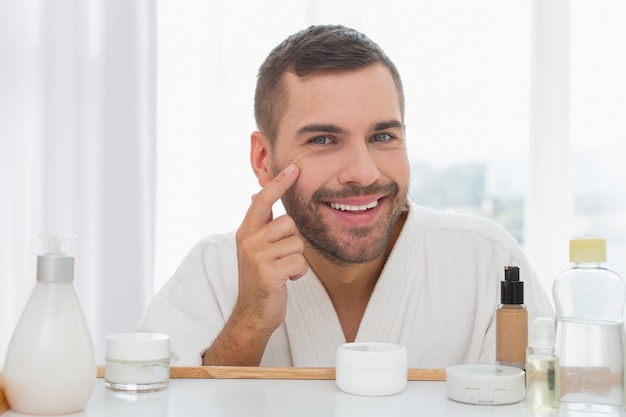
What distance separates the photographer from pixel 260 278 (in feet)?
3.61

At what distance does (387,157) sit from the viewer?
1.24 m

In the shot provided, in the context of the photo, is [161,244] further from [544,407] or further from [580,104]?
[544,407]

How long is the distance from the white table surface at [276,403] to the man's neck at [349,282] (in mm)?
464

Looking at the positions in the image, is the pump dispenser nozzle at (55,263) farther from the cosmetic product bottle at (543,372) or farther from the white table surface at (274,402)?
the cosmetic product bottle at (543,372)

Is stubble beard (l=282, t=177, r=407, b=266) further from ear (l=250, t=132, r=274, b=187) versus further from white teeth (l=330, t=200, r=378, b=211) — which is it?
ear (l=250, t=132, r=274, b=187)

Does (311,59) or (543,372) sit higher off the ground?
(311,59)

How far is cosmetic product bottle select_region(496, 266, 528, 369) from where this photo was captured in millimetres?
908

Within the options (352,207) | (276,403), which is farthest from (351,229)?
(276,403)

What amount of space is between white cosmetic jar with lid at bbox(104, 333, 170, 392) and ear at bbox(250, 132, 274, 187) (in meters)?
0.60

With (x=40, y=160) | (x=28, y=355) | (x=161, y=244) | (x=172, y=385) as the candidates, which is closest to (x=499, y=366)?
(x=172, y=385)

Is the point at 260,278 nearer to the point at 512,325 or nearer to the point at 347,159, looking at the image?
the point at 347,159

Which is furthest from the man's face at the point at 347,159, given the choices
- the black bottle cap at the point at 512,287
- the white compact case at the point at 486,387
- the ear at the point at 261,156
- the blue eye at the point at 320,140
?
the white compact case at the point at 486,387

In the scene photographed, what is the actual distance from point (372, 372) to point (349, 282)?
0.54m

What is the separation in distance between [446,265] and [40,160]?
4.66ft
